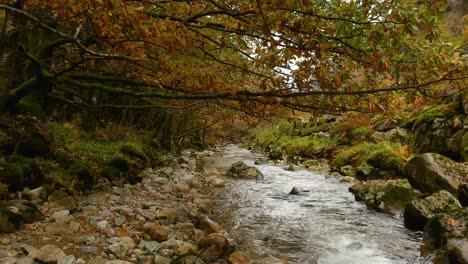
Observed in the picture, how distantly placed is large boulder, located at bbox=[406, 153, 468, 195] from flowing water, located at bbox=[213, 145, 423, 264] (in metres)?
1.53

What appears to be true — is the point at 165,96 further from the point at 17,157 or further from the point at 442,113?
the point at 442,113

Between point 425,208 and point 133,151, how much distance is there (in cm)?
866

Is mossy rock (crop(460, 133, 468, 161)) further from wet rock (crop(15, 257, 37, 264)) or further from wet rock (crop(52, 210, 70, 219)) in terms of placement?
wet rock (crop(15, 257, 37, 264))

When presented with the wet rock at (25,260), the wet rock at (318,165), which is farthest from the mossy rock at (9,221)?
the wet rock at (318,165)

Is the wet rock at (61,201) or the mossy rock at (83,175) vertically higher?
the mossy rock at (83,175)

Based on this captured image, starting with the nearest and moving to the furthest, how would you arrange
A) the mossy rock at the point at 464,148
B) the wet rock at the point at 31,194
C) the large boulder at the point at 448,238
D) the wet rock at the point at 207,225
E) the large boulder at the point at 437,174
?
the large boulder at the point at 448,238, the wet rock at the point at 31,194, the wet rock at the point at 207,225, the large boulder at the point at 437,174, the mossy rock at the point at 464,148

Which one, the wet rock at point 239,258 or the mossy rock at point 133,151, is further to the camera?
the mossy rock at point 133,151

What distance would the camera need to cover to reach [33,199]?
562 centimetres

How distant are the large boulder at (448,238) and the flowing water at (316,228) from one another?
337mm

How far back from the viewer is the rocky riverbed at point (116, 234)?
4.29 metres

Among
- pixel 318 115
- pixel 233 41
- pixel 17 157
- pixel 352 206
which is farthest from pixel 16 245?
pixel 352 206

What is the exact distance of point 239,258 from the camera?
16.2ft

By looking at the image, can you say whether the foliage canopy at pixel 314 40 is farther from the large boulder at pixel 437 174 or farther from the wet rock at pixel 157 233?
the large boulder at pixel 437 174

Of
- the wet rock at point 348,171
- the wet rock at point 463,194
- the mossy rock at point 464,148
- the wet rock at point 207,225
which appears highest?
the mossy rock at point 464,148
